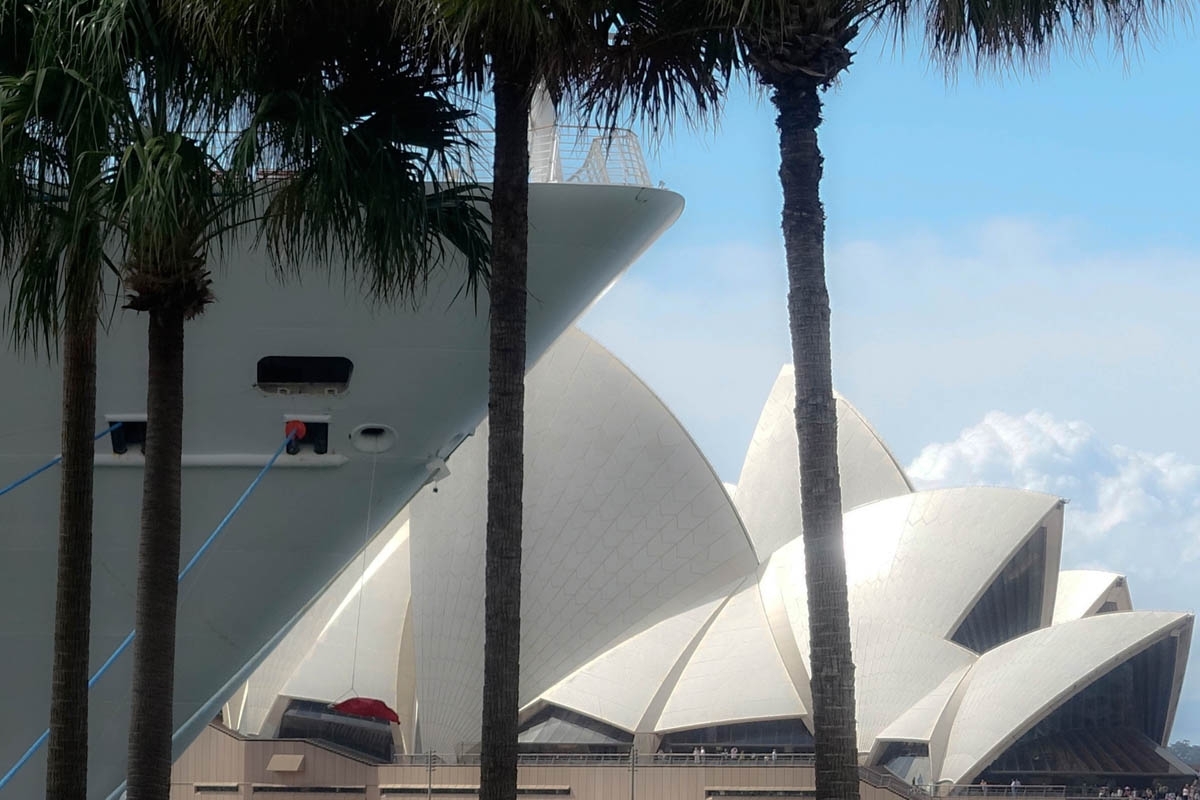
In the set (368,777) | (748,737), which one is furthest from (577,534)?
(368,777)

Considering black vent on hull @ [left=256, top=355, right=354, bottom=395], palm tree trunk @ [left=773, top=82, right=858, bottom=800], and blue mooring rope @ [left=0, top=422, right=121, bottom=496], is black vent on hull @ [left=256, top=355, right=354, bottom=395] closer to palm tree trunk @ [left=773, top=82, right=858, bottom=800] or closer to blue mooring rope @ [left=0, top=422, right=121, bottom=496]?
blue mooring rope @ [left=0, top=422, right=121, bottom=496]

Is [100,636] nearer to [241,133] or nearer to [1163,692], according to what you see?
[241,133]

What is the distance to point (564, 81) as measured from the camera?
7094mm

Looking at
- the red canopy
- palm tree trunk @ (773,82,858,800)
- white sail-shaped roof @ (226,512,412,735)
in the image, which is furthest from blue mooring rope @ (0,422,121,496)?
white sail-shaped roof @ (226,512,412,735)

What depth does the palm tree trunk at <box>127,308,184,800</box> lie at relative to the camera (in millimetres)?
6992

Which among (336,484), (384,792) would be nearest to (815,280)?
(336,484)

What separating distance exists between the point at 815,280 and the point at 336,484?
14.7 feet

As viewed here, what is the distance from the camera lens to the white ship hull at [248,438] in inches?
365

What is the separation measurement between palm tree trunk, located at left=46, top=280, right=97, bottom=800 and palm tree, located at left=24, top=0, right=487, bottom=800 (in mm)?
410

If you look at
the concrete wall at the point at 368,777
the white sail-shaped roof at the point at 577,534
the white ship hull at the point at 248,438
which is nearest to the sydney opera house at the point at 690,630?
the white sail-shaped roof at the point at 577,534

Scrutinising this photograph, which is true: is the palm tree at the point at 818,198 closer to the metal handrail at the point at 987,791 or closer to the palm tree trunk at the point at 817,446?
the palm tree trunk at the point at 817,446

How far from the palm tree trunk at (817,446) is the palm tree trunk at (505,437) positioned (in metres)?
1.12

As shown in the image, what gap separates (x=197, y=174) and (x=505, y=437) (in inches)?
64.4

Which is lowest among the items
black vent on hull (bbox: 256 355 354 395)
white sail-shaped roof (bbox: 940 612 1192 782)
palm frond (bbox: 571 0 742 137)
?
white sail-shaped roof (bbox: 940 612 1192 782)
